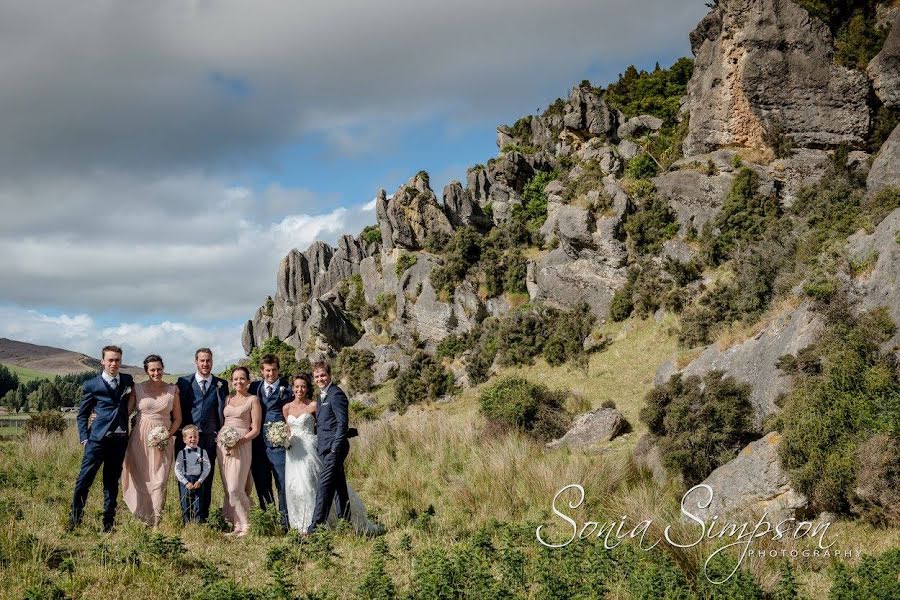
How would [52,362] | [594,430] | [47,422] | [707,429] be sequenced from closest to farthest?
1. [707,429]
2. [594,430]
3. [47,422]
4. [52,362]

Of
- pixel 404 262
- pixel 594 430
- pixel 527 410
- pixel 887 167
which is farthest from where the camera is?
pixel 404 262

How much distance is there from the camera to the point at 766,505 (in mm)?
8250

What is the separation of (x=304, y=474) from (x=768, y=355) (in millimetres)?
8997

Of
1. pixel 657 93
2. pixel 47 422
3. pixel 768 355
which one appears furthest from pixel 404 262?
pixel 768 355

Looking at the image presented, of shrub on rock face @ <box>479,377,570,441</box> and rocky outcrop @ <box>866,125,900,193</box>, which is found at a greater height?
rocky outcrop @ <box>866,125,900,193</box>

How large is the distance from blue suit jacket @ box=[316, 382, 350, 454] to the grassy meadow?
1081 millimetres

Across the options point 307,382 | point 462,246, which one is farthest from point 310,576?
point 462,246

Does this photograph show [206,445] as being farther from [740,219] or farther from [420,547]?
[740,219]

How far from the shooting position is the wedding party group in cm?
744

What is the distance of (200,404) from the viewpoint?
26.4 ft

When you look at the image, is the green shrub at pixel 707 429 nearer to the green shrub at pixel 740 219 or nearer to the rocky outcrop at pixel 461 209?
the green shrub at pixel 740 219

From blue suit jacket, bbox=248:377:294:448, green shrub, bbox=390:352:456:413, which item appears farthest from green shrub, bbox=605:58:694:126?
blue suit jacket, bbox=248:377:294:448

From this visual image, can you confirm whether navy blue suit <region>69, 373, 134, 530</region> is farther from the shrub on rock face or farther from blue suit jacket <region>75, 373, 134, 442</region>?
the shrub on rock face

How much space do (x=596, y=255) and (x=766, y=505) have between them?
2735 cm
